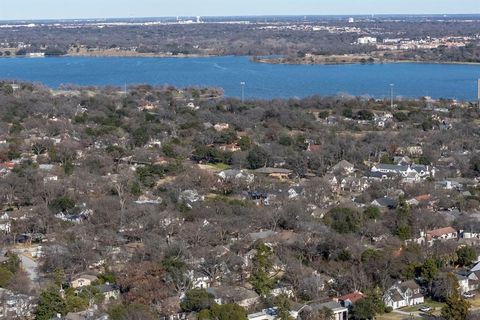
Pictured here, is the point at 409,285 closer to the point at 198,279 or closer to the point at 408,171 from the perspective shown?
the point at 198,279

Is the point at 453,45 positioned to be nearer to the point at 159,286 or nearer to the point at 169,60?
the point at 169,60

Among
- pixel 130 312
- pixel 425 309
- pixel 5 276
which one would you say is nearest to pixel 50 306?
pixel 130 312

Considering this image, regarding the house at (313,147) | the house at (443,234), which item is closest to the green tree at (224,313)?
the house at (443,234)

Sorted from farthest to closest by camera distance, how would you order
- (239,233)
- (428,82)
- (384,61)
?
(384,61) < (428,82) < (239,233)

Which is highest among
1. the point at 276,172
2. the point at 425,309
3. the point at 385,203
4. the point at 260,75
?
the point at 425,309

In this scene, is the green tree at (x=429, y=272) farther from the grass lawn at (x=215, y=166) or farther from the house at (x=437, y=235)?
the grass lawn at (x=215, y=166)

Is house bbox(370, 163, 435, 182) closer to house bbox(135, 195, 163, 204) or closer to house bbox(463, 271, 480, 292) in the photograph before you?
house bbox(135, 195, 163, 204)

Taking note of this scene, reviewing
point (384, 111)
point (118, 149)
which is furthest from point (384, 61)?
point (118, 149)
